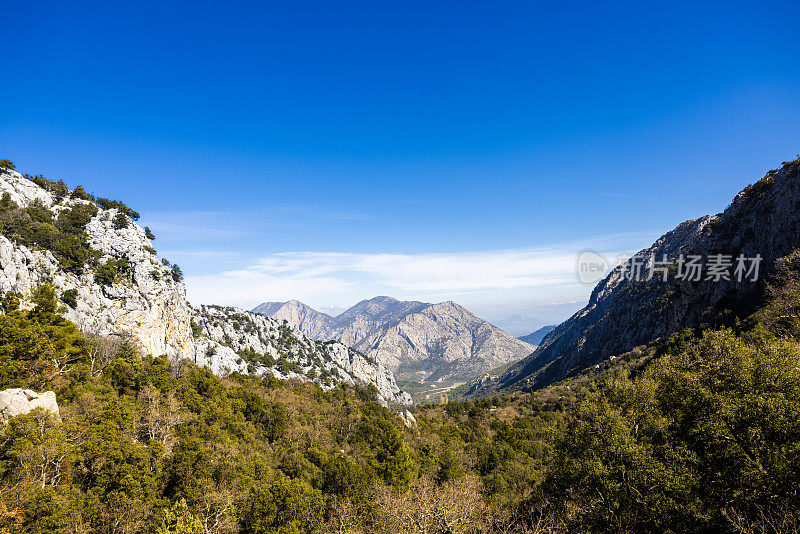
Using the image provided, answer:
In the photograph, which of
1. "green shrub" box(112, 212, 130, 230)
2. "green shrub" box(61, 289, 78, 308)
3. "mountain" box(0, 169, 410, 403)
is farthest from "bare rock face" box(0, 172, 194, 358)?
"green shrub" box(112, 212, 130, 230)

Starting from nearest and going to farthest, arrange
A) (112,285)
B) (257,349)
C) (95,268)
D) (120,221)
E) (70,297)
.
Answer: (70,297) < (95,268) < (112,285) < (120,221) < (257,349)

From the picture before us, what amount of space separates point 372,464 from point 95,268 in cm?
7821

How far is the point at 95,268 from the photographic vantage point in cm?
7400

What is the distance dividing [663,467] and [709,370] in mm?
10699

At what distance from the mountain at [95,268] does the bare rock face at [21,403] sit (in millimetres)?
35907

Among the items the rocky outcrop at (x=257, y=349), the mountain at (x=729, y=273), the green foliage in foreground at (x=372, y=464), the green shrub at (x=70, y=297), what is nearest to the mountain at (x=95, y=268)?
the green shrub at (x=70, y=297)

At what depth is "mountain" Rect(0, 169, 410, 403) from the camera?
61094 millimetres

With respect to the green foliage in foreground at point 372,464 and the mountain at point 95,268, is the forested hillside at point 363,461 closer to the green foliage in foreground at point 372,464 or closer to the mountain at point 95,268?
the green foliage in foreground at point 372,464

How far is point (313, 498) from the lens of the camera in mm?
31656

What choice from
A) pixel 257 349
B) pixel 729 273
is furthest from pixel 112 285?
pixel 729 273

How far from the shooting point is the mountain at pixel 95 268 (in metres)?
61.1

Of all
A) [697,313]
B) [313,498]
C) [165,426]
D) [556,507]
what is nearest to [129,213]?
[165,426]

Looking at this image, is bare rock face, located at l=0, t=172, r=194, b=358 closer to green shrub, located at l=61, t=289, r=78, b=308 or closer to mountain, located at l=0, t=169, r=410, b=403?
mountain, located at l=0, t=169, r=410, b=403

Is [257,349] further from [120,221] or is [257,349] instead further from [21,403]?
[21,403]
